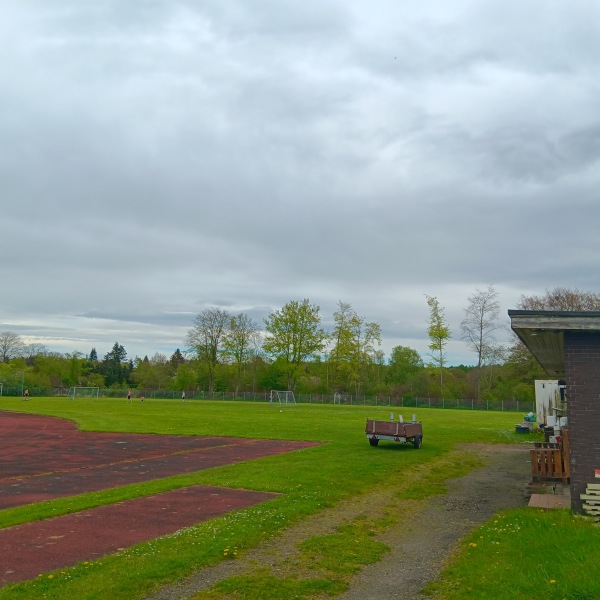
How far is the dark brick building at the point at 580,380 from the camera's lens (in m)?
10.9

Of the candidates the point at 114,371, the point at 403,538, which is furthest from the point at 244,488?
the point at 114,371

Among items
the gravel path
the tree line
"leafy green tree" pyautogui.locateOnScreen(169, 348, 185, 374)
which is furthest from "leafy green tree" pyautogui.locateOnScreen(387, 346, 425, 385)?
the gravel path

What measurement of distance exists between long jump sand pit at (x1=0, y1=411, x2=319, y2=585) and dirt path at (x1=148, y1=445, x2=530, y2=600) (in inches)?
84.7

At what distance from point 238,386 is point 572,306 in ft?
196

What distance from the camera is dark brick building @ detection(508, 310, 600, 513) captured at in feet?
35.7

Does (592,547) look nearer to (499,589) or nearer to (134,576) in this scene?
(499,589)

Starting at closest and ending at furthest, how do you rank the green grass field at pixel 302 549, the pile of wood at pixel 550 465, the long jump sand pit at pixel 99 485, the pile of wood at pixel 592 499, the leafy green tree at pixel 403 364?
the green grass field at pixel 302 549 < the long jump sand pit at pixel 99 485 < the pile of wood at pixel 592 499 < the pile of wood at pixel 550 465 < the leafy green tree at pixel 403 364

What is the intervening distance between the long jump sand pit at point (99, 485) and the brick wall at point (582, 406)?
6.77 m

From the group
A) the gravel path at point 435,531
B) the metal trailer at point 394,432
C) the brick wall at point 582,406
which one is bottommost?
the gravel path at point 435,531

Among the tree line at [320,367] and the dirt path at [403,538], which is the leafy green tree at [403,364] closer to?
the tree line at [320,367]

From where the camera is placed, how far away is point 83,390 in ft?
294

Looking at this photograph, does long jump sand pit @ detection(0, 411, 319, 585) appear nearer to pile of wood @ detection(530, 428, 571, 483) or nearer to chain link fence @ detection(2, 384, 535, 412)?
pile of wood @ detection(530, 428, 571, 483)

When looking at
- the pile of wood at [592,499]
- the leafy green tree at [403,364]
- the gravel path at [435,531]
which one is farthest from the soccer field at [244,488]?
Result: the leafy green tree at [403,364]

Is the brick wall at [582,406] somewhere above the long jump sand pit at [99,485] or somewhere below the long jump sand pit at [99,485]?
above
